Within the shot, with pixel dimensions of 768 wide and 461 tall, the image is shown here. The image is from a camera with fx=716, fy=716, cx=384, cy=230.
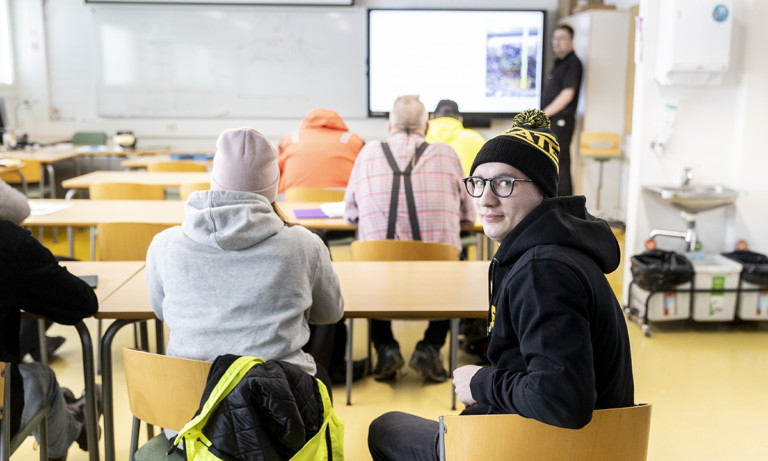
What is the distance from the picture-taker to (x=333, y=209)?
3.65 m

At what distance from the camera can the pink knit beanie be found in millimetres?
1801

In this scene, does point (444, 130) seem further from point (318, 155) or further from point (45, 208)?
point (45, 208)

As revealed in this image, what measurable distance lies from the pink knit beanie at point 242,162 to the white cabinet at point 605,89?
18.4 feet

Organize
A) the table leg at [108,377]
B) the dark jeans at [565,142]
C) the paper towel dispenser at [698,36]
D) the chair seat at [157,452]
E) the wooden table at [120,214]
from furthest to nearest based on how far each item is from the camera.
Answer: the dark jeans at [565,142]
the paper towel dispenser at [698,36]
the wooden table at [120,214]
the table leg at [108,377]
the chair seat at [157,452]

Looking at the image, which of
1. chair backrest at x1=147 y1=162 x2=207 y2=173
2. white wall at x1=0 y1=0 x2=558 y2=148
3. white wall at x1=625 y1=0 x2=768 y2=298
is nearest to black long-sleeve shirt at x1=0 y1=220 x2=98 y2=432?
white wall at x1=625 y1=0 x2=768 y2=298

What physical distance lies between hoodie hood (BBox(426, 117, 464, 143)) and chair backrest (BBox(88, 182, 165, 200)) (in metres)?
1.77

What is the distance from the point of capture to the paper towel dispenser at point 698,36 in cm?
389

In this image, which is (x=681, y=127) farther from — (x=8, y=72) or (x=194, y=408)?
(x=8, y=72)

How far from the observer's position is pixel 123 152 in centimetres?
677

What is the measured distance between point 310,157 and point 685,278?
2.22 meters

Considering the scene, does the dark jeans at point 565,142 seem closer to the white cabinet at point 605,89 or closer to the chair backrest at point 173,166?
the white cabinet at point 605,89

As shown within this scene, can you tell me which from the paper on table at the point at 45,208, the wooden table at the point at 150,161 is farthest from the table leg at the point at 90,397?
the wooden table at the point at 150,161

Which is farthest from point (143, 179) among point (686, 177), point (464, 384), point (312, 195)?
point (464, 384)

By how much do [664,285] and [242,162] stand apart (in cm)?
285
